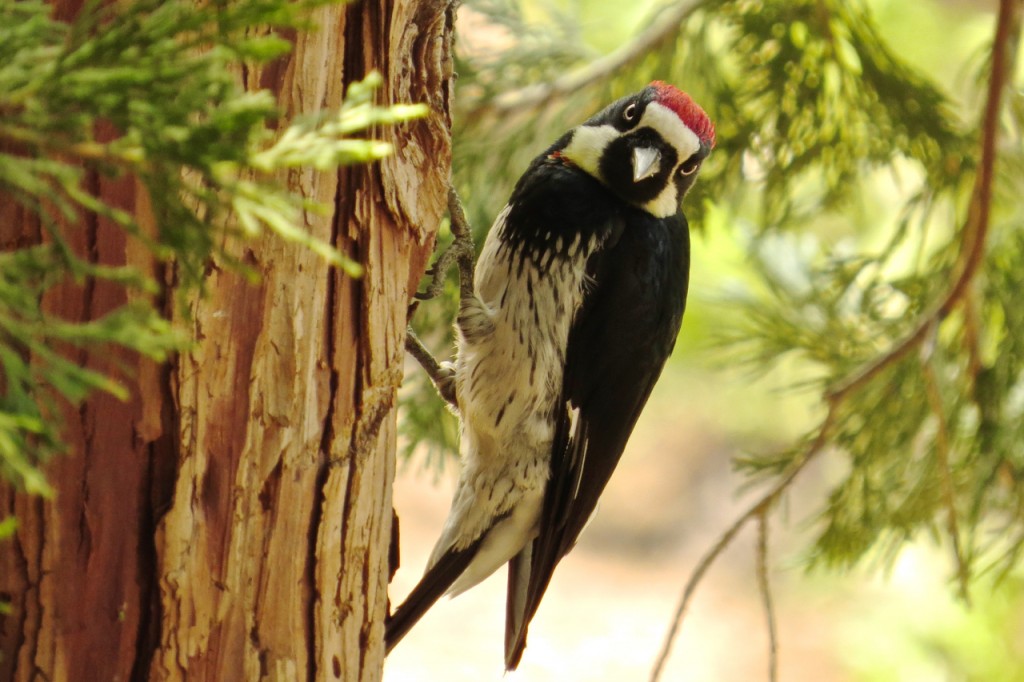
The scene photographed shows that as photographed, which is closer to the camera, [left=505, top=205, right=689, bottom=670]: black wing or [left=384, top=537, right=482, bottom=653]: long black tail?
[left=384, top=537, right=482, bottom=653]: long black tail

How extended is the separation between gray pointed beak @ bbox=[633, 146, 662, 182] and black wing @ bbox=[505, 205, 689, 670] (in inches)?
6.5

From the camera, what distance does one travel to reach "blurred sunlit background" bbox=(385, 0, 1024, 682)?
2.57m

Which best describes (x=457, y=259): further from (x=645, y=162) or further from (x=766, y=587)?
(x=766, y=587)

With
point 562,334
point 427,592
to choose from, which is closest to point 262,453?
point 427,592

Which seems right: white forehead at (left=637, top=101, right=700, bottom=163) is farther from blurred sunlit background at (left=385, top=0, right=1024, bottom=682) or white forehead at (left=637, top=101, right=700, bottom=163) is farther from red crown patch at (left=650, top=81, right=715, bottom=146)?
blurred sunlit background at (left=385, top=0, right=1024, bottom=682)

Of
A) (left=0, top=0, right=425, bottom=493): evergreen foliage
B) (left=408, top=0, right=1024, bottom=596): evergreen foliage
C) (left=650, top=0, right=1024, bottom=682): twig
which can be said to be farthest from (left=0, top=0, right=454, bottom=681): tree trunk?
(left=408, top=0, right=1024, bottom=596): evergreen foliage

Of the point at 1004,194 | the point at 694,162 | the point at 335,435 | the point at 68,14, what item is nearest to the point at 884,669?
the point at 1004,194

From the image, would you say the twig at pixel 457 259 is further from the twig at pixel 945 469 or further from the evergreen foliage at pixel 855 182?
the twig at pixel 945 469

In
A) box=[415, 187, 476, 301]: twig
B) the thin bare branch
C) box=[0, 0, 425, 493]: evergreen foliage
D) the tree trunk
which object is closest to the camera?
box=[0, 0, 425, 493]: evergreen foliage

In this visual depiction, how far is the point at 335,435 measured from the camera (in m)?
1.31

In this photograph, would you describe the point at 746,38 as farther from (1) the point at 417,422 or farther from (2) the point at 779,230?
(1) the point at 417,422

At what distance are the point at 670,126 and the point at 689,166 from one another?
0.12 m

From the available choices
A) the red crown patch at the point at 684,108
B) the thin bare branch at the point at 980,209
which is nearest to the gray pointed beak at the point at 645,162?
the red crown patch at the point at 684,108

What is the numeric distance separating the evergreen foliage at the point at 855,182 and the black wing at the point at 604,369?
421mm
